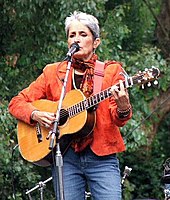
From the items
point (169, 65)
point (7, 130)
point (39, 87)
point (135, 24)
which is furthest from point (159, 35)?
point (39, 87)

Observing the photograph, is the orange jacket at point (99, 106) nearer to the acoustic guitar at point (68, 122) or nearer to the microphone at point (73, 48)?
the acoustic guitar at point (68, 122)

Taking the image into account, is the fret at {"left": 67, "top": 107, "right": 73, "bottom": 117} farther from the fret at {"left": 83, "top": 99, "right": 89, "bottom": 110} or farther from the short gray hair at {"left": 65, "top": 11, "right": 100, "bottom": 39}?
the short gray hair at {"left": 65, "top": 11, "right": 100, "bottom": 39}

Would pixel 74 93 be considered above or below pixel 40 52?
below

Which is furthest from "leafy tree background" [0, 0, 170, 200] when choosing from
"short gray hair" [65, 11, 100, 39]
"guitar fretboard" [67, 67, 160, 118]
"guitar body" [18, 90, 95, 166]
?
"short gray hair" [65, 11, 100, 39]

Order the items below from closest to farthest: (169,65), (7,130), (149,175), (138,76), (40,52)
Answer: (138,76) < (7,130) < (40,52) < (169,65) < (149,175)

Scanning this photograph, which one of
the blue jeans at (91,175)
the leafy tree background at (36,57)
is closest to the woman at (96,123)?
the blue jeans at (91,175)

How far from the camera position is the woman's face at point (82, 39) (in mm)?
3996

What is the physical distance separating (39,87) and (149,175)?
7.24 meters

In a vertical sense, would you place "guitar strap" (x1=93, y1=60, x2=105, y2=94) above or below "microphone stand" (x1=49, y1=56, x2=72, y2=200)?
above

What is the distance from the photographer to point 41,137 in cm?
421

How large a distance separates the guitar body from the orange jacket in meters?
0.04

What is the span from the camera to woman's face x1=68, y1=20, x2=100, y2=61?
13.1 ft

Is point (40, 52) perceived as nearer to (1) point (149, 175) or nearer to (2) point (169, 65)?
(2) point (169, 65)

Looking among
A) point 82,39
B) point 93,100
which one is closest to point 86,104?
point 93,100
